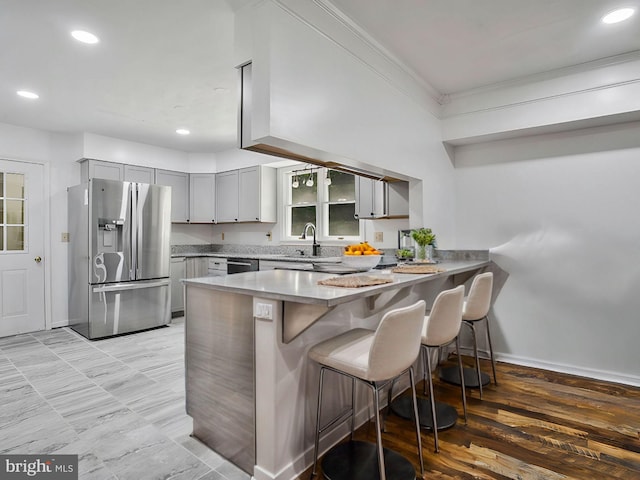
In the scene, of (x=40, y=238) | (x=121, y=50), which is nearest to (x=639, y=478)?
(x=121, y=50)

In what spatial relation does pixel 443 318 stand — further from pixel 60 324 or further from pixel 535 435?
pixel 60 324

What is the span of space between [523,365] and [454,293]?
82.0 inches

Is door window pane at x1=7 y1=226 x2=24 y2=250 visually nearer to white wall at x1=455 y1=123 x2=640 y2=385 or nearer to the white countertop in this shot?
the white countertop

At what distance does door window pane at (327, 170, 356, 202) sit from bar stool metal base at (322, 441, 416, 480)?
3305 mm

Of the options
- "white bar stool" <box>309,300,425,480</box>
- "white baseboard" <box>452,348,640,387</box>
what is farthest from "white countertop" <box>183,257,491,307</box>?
"white baseboard" <box>452,348,640,387</box>

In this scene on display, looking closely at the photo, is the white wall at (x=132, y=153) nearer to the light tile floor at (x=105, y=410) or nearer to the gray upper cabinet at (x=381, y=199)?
the light tile floor at (x=105, y=410)

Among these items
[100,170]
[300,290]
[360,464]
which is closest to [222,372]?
[300,290]

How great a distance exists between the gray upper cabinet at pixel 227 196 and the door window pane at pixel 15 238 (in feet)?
8.24

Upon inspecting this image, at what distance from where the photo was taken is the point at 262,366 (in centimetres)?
177

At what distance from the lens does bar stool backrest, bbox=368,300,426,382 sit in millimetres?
1546

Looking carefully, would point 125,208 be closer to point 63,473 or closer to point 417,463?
point 63,473

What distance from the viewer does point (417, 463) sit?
1.93 metres

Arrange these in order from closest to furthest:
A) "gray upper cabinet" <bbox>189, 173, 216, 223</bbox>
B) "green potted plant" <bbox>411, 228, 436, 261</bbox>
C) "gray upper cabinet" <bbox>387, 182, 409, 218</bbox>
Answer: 1. "green potted plant" <bbox>411, 228, 436, 261</bbox>
2. "gray upper cabinet" <bbox>387, 182, 409, 218</bbox>
3. "gray upper cabinet" <bbox>189, 173, 216, 223</bbox>

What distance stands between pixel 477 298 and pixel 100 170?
476 centimetres
